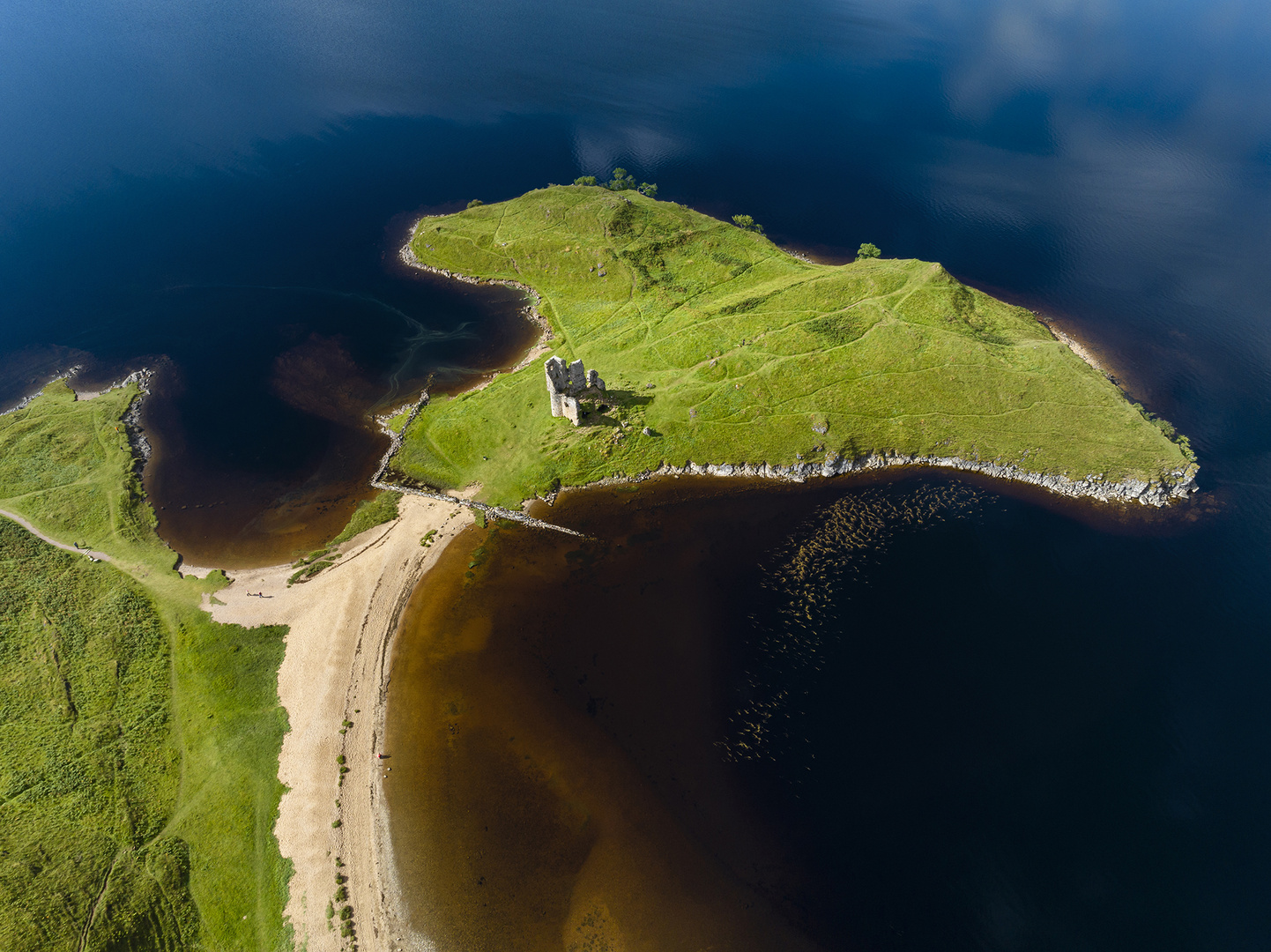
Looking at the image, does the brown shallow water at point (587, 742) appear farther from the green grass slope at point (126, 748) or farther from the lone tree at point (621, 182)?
the lone tree at point (621, 182)

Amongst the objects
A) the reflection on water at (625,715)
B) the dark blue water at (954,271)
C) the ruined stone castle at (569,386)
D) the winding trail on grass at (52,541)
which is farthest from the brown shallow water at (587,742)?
the winding trail on grass at (52,541)

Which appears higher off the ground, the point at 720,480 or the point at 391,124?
the point at 391,124

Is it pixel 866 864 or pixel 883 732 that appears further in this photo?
pixel 883 732

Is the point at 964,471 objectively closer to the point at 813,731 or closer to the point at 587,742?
the point at 813,731

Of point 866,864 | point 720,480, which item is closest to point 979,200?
point 720,480

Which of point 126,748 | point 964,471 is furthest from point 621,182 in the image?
point 126,748

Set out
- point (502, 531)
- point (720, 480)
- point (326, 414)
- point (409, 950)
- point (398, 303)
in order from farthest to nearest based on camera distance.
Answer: point (398, 303) → point (326, 414) → point (720, 480) → point (502, 531) → point (409, 950)

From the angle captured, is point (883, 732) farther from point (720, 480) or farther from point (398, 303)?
point (398, 303)
